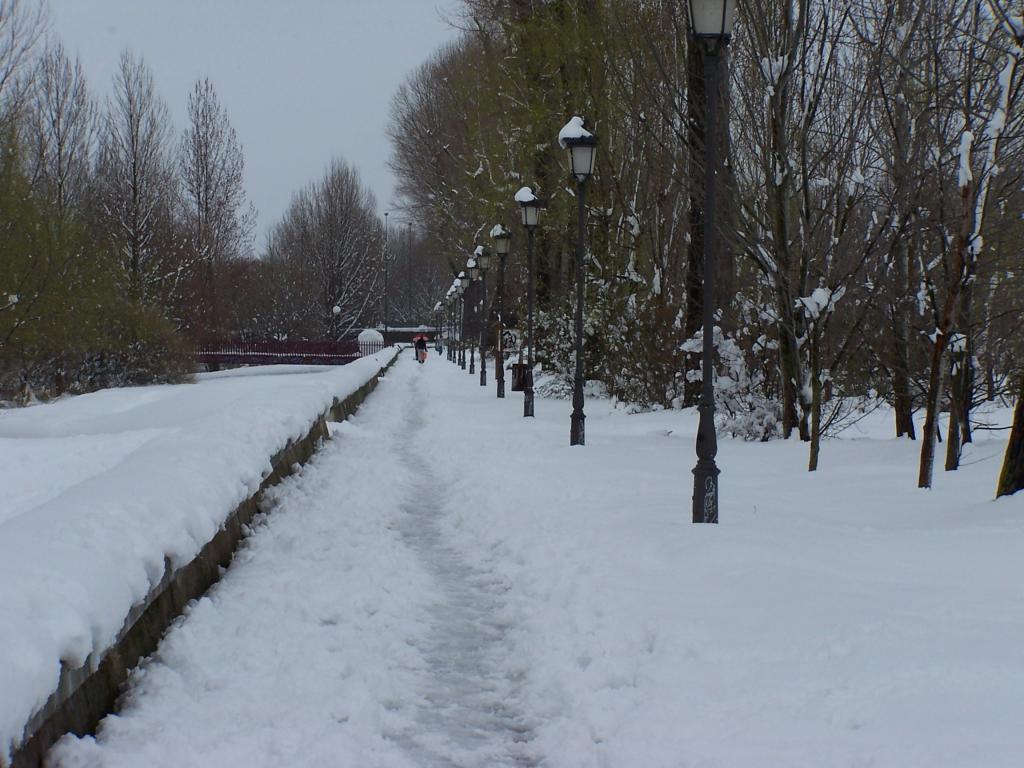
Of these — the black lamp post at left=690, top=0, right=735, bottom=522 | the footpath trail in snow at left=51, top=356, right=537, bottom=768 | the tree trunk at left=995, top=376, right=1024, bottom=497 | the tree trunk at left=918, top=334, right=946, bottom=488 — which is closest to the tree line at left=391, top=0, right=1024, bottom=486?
the tree trunk at left=918, top=334, right=946, bottom=488

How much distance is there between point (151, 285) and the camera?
41562 millimetres

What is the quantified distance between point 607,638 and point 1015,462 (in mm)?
4132

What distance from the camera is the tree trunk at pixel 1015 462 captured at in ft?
25.2

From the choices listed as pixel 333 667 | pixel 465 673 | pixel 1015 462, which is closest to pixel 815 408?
pixel 1015 462

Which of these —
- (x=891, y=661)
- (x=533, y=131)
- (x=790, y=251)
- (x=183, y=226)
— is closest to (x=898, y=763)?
(x=891, y=661)

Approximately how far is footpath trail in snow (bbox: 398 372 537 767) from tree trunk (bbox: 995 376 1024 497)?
3977 millimetres

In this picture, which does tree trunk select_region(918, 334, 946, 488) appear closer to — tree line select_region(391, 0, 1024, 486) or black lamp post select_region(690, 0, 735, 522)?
tree line select_region(391, 0, 1024, 486)

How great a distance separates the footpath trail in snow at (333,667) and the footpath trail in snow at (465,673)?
0.01m

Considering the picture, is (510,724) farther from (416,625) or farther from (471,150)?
(471,150)

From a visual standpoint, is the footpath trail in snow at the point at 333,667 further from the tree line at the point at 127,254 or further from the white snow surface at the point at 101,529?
the tree line at the point at 127,254

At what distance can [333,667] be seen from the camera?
204 inches

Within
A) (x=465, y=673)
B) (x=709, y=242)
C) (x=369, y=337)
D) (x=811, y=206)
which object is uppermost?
(x=811, y=206)

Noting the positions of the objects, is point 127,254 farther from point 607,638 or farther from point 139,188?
point 607,638

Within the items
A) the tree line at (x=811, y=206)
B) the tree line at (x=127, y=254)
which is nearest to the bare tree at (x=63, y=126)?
the tree line at (x=127, y=254)
